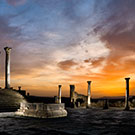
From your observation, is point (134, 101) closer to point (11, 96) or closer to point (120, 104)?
point (120, 104)

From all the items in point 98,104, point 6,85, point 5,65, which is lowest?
point 98,104

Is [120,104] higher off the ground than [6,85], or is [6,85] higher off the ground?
[6,85]

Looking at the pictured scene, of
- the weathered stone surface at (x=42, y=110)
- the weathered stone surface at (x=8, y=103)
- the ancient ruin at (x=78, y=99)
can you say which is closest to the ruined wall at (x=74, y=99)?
the ancient ruin at (x=78, y=99)

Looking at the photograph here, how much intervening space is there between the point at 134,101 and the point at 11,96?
15.3m

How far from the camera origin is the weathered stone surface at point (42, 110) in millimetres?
11629

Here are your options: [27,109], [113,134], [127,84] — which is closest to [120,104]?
[127,84]

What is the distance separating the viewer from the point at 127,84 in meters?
21.0

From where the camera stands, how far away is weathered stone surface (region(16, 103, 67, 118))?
1163 cm

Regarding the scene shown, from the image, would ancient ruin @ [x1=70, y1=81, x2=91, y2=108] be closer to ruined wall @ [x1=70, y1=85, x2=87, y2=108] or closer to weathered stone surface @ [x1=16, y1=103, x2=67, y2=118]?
ruined wall @ [x1=70, y1=85, x2=87, y2=108]

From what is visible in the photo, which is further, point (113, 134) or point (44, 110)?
point (44, 110)

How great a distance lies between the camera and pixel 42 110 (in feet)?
38.5

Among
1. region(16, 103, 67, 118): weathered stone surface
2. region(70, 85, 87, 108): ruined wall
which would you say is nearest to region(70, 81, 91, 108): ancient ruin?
region(70, 85, 87, 108): ruined wall

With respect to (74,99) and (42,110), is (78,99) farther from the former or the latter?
(42,110)

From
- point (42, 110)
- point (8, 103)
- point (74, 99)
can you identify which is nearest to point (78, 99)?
point (74, 99)
